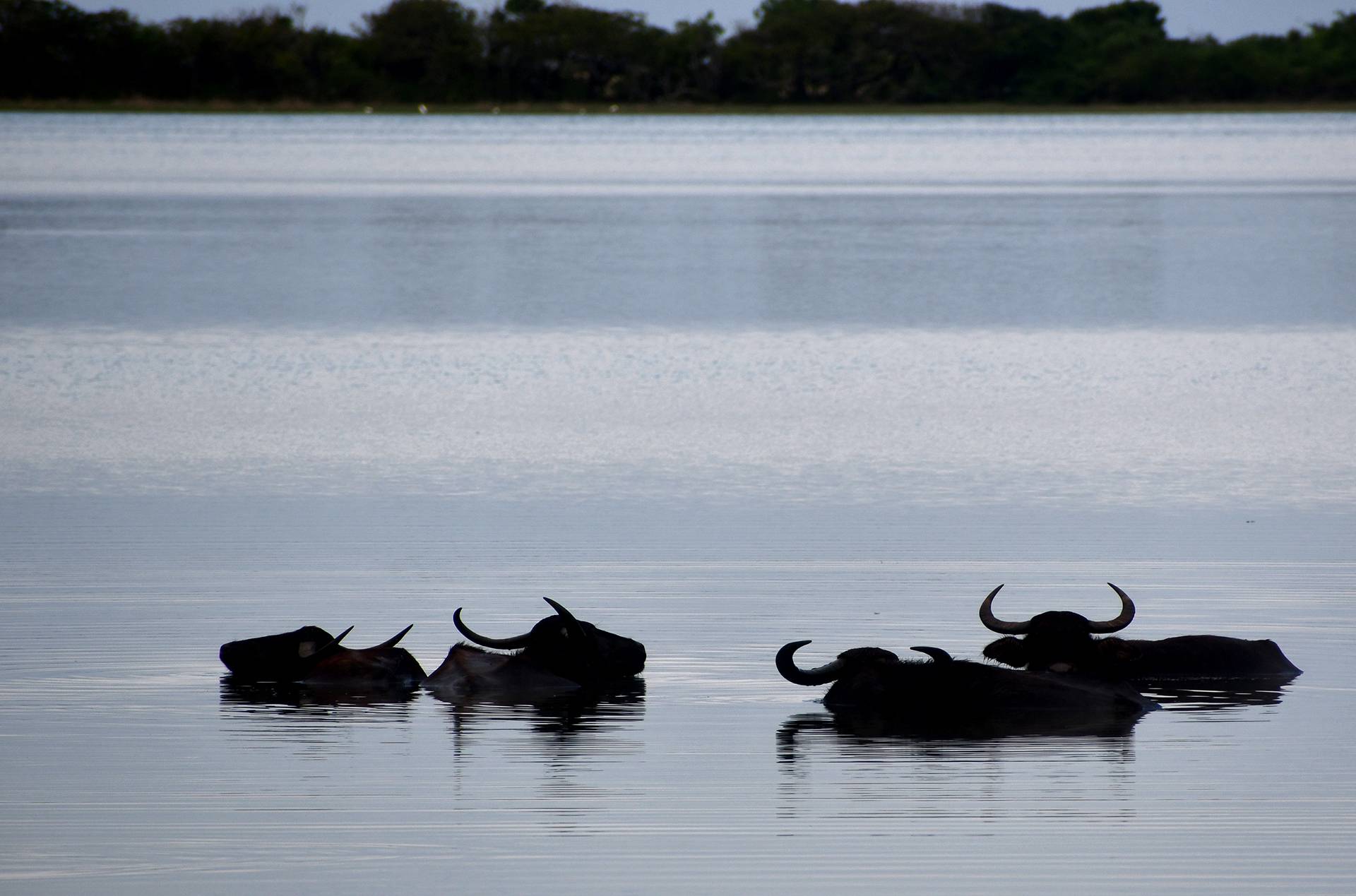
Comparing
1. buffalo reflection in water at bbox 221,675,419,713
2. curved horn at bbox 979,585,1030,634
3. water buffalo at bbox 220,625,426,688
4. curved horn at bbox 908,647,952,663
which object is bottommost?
buffalo reflection in water at bbox 221,675,419,713

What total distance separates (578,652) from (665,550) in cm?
222

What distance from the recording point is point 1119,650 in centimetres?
743

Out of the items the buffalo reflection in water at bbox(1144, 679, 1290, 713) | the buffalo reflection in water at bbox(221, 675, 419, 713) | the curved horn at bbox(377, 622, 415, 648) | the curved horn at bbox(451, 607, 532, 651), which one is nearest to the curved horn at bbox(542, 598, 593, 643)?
the curved horn at bbox(451, 607, 532, 651)

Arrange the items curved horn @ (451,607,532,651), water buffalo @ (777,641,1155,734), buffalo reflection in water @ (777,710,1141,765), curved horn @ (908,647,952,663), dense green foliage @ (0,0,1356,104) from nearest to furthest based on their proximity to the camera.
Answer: buffalo reflection in water @ (777,710,1141,765) < curved horn @ (908,647,952,663) < water buffalo @ (777,641,1155,734) < curved horn @ (451,607,532,651) < dense green foliage @ (0,0,1356,104)

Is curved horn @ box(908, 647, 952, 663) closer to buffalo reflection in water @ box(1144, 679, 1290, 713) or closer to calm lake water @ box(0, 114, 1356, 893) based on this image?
calm lake water @ box(0, 114, 1356, 893)

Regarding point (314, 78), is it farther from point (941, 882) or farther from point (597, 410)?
point (941, 882)

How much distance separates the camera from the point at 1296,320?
67.2 ft

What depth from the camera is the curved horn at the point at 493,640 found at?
7223 mm

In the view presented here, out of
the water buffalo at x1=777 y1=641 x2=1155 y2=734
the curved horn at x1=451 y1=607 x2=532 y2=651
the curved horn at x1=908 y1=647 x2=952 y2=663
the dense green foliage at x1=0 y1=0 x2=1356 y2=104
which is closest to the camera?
the curved horn at x1=908 y1=647 x2=952 y2=663

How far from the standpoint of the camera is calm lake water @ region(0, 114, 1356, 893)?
594 centimetres

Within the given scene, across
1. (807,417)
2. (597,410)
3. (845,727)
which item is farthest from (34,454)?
(845,727)

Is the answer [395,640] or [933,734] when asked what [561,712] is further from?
[933,734]

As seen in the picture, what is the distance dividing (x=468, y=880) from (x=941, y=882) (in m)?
1.19

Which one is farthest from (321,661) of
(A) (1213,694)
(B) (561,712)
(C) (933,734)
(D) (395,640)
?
(A) (1213,694)
